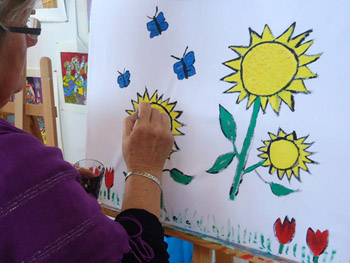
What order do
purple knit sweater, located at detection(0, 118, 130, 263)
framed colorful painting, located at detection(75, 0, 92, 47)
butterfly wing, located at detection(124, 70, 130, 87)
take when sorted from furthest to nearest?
1. framed colorful painting, located at detection(75, 0, 92, 47)
2. butterfly wing, located at detection(124, 70, 130, 87)
3. purple knit sweater, located at detection(0, 118, 130, 263)

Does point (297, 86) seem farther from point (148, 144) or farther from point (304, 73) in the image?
point (148, 144)

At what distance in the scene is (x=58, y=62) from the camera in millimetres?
1345

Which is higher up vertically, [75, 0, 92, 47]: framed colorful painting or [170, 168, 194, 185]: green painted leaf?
[75, 0, 92, 47]: framed colorful painting

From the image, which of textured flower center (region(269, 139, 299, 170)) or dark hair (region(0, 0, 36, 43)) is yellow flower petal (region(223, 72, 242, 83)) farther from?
dark hair (region(0, 0, 36, 43))

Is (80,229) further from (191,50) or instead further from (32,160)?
(191,50)

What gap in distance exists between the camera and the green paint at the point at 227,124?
0.65 m

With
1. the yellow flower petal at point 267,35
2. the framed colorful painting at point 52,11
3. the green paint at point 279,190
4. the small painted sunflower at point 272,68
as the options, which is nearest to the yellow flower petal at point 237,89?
the small painted sunflower at point 272,68

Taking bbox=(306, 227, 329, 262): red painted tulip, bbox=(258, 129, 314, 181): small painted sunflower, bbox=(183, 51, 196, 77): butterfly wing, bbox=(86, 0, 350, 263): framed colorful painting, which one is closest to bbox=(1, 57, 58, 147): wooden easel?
bbox=(86, 0, 350, 263): framed colorful painting

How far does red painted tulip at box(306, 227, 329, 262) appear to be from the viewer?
1.91 feet

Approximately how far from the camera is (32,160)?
1.42ft

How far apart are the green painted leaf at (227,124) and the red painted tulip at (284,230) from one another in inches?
7.8

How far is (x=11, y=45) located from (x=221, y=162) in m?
0.47

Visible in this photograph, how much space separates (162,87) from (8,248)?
469 millimetres

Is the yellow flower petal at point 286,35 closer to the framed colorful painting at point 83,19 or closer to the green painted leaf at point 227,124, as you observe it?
the green painted leaf at point 227,124
